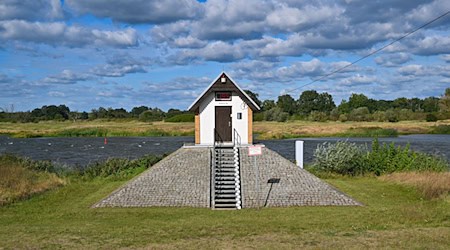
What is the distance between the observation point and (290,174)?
2766 centimetres

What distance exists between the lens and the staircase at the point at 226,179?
25016 mm

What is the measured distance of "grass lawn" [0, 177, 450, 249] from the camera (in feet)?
52.6

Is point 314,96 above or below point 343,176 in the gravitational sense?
above

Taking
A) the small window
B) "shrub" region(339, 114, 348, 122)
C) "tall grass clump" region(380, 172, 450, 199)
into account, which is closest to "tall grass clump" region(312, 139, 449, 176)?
"tall grass clump" region(380, 172, 450, 199)

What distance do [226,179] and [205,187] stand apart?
1.19 meters

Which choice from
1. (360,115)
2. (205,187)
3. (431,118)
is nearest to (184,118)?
(360,115)

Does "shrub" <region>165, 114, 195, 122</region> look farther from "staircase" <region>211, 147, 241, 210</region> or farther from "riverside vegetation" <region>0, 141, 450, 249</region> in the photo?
"staircase" <region>211, 147, 241, 210</region>

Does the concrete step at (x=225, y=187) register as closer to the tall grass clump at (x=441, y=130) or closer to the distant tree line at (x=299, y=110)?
the tall grass clump at (x=441, y=130)

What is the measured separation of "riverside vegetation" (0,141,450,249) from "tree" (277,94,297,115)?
351 ft

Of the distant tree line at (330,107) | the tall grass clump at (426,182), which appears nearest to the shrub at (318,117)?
the distant tree line at (330,107)

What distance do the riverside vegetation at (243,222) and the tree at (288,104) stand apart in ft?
351

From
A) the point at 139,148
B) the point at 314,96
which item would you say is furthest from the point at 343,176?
the point at 314,96

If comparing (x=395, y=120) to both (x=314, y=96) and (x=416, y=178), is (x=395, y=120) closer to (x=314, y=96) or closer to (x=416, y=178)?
(x=314, y=96)

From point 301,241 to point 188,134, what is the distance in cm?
7674
